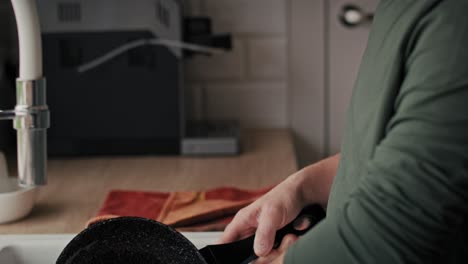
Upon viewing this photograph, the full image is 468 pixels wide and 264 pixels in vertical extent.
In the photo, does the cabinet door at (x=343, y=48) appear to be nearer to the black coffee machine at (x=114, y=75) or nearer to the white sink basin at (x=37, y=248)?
the black coffee machine at (x=114, y=75)

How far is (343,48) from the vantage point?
1.92 metres

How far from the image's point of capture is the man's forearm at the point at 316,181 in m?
0.98

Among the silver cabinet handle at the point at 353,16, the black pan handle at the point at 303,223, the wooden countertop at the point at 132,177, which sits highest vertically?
the silver cabinet handle at the point at 353,16

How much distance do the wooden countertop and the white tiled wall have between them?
0.18m

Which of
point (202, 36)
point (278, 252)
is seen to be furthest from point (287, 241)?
point (202, 36)

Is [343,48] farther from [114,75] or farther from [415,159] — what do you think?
[415,159]

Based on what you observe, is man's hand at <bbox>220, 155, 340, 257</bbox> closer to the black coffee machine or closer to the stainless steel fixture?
the stainless steel fixture

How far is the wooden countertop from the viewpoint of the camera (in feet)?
4.14

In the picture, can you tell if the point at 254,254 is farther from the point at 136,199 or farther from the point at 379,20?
the point at 136,199

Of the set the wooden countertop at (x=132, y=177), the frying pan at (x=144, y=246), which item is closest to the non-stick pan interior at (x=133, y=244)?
the frying pan at (x=144, y=246)

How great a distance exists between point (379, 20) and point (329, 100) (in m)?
1.18

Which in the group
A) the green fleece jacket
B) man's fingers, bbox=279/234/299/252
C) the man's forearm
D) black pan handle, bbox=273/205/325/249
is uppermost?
the green fleece jacket

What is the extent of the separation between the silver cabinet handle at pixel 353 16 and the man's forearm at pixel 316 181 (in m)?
0.93

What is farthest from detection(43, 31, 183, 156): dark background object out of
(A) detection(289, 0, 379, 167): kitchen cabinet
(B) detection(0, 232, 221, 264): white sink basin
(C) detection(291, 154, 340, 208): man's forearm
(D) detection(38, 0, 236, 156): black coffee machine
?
(C) detection(291, 154, 340, 208): man's forearm
